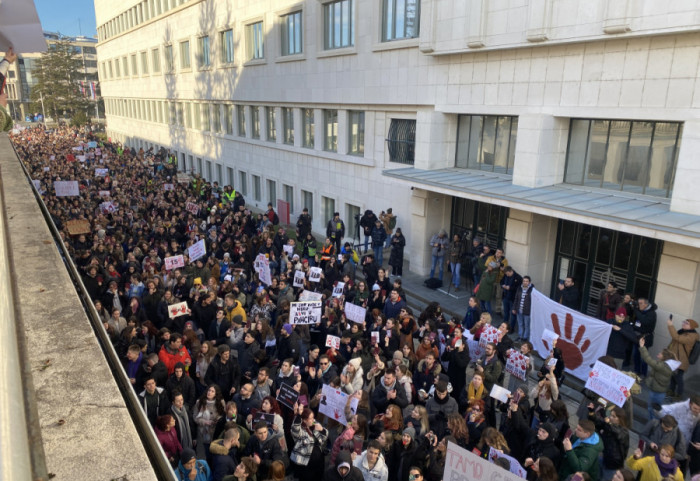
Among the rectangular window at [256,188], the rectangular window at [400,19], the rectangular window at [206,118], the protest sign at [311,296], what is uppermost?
the rectangular window at [400,19]

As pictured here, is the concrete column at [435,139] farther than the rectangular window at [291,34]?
No

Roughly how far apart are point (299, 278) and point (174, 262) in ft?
11.1

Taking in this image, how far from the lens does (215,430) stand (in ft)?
24.5

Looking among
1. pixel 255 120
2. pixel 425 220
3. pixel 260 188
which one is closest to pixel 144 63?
pixel 255 120

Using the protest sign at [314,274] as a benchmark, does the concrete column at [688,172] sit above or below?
above

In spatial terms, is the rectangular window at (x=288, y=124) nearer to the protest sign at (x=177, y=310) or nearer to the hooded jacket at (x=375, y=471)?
the protest sign at (x=177, y=310)

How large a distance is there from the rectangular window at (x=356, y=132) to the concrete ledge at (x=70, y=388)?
17.4 m

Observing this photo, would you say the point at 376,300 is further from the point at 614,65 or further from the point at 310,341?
the point at 614,65

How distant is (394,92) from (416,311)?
25.5 ft

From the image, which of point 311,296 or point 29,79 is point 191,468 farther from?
point 29,79

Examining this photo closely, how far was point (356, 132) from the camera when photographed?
2119 cm

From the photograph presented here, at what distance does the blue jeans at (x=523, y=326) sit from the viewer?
40.7 ft

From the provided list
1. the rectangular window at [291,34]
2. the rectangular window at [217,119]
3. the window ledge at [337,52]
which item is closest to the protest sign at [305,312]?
the window ledge at [337,52]

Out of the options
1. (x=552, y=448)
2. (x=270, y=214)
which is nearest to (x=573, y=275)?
(x=552, y=448)
